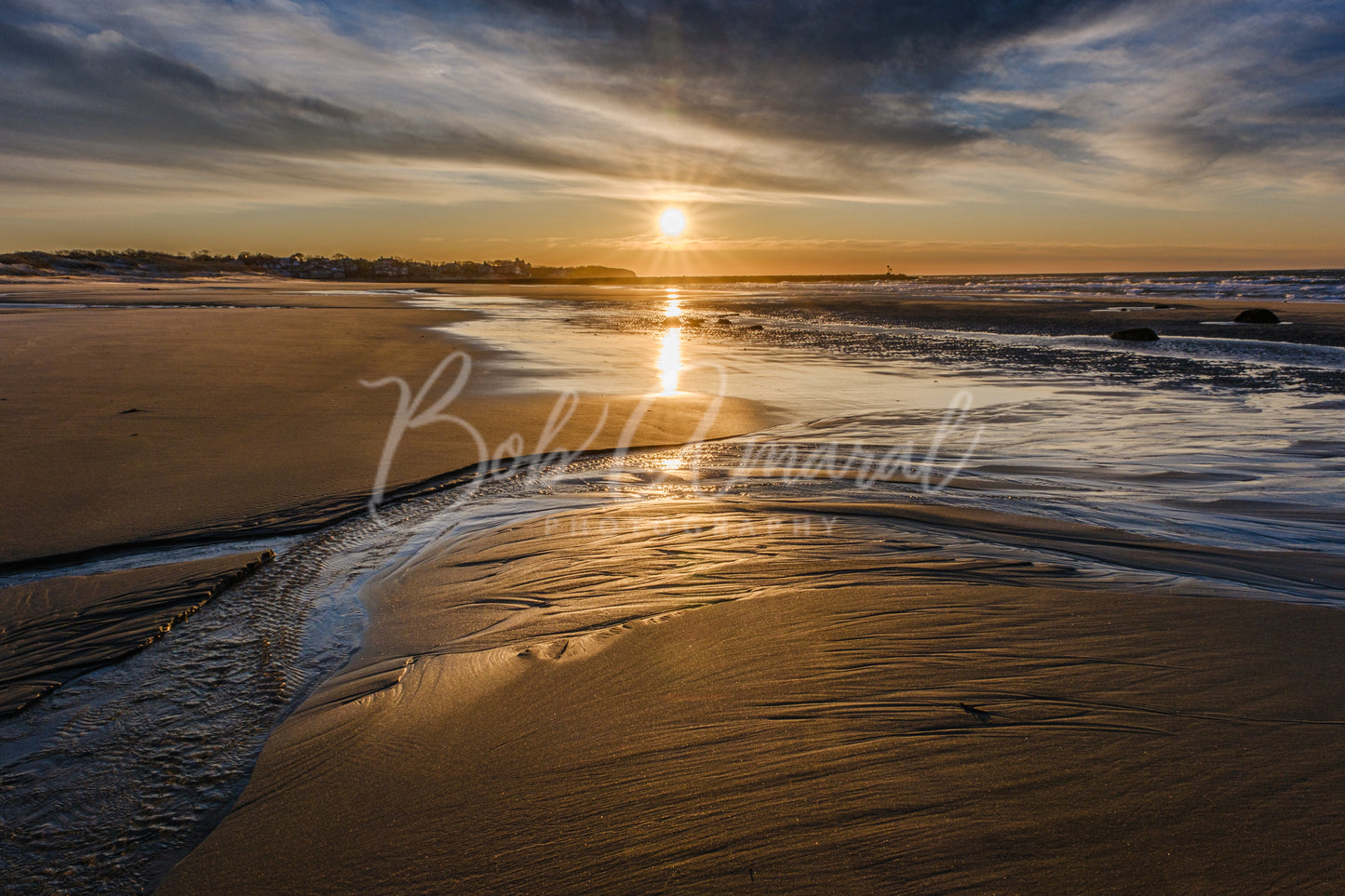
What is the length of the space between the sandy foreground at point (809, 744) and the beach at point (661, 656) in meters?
0.01

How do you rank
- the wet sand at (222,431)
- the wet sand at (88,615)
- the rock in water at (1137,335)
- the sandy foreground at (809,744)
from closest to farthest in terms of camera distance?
1. the sandy foreground at (809,744)
2. the wet sand at (88,615)
3. the wet sand at (222,431)
4. the rock in water at (1137,335)

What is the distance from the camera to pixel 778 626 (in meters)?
3.25

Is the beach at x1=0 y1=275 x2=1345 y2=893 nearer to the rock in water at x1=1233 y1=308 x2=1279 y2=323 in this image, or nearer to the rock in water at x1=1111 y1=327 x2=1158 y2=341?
the rock in water at x1=1111 y1=327 x2=1158 y2=341

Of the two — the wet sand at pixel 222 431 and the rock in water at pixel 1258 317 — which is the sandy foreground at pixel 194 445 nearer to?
the wet sand at pixel 222 431

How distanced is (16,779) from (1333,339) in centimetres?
2497

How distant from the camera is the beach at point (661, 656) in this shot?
6.51ft

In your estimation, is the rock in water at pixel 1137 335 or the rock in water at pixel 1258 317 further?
the rock in water at pixel 1258 317

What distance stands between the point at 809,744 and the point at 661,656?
823 millimetres

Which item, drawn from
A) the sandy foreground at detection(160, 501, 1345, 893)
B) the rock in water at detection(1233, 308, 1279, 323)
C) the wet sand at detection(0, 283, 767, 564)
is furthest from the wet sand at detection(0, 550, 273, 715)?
the rock in water at detection(1233, 308, 1279, 323)

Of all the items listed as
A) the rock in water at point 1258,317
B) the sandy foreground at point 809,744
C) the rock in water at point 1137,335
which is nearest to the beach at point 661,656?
the sandy foreground at point 809,744

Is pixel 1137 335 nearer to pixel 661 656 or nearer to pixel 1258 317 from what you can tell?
pixel 1258 317

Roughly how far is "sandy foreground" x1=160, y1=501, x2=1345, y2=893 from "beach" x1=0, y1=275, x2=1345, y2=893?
0.04 feet

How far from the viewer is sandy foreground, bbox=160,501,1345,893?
6.27 ft

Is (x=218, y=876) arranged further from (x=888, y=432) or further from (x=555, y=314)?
(x=555, y=314)
